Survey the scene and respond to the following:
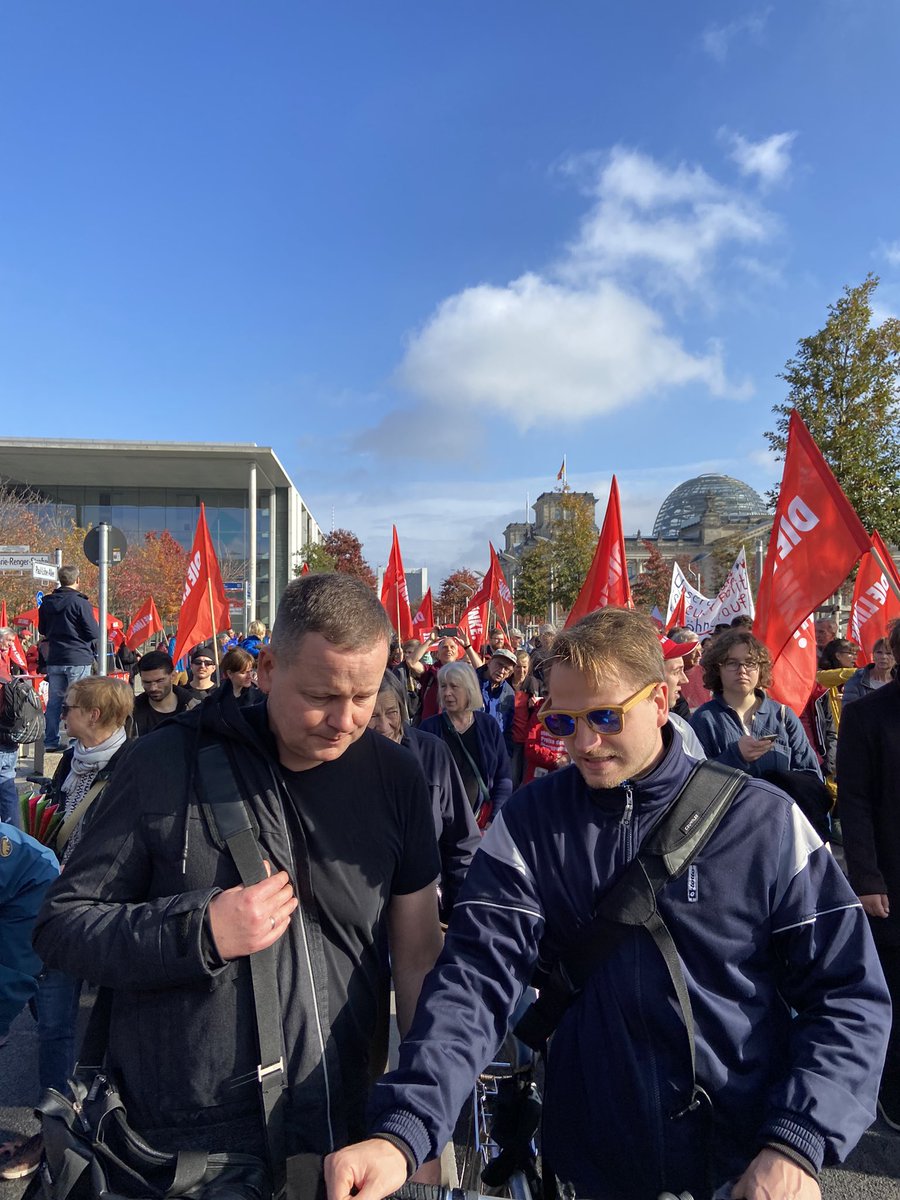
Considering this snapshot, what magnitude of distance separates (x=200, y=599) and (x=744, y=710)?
25.3 ft

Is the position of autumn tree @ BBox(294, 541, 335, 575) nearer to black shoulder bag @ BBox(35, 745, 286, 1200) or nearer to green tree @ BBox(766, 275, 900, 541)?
green tree @ BBox(766, 275, 900, 541)

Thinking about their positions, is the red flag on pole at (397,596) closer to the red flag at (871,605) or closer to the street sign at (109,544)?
the street sign at (109,544)

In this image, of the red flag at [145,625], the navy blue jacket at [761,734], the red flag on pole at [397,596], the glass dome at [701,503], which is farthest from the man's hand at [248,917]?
the glass dome at [701,503]

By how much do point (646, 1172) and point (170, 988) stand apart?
3.38 ft

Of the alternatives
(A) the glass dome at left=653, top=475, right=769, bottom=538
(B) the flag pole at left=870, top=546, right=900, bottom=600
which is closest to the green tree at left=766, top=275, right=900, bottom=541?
Result: (B) the flag pole at left=870, top=546, right=900, bottom=600

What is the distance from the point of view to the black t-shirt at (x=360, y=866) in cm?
187

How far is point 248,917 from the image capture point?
5.50 ft

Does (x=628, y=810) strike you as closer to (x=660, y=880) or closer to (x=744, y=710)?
(x=660, y=880)

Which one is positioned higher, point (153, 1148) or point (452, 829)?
point (452, 829)

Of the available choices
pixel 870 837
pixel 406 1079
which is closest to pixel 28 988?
pixel 406 1079

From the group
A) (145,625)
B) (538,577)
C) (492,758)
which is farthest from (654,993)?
(538,577)

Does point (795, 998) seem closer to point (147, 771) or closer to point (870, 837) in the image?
point (147, 771)

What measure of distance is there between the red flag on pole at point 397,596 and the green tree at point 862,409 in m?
8.36

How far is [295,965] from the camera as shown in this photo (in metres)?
1.79
